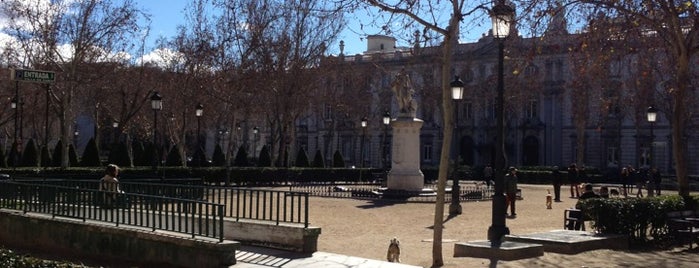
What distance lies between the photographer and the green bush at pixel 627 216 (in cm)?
1666

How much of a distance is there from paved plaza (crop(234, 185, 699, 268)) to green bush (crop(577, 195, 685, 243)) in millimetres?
835

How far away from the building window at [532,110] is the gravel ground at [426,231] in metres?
46.6

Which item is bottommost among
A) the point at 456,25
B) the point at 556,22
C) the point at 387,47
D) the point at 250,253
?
the point at 250,253

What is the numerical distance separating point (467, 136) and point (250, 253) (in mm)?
71979

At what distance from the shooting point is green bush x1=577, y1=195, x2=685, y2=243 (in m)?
16.7

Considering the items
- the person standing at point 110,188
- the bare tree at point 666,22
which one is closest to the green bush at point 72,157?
the person standing at point 110,188

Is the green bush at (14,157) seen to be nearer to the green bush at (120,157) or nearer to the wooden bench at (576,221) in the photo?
the green bush at (120,157)

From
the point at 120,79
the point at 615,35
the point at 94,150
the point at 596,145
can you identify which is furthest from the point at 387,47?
the point at 615,35

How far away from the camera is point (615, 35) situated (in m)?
21.5

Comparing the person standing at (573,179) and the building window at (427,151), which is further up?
the building window at (427,151)

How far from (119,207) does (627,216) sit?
1014 centimetres

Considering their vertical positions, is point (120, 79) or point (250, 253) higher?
point (120, 79)

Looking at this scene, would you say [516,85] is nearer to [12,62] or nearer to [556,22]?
[12,62]

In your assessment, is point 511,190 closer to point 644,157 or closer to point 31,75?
point 31,75
